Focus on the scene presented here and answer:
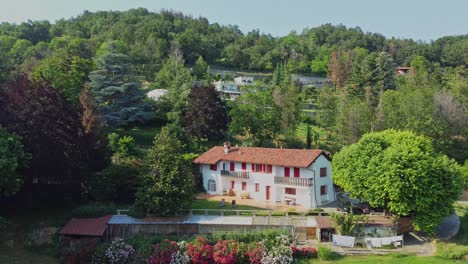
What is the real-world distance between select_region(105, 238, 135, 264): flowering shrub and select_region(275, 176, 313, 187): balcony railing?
15.9m

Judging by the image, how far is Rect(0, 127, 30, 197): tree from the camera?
30203 millimetres

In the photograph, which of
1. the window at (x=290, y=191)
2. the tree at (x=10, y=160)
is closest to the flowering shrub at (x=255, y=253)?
the window at (x=290, y=191)

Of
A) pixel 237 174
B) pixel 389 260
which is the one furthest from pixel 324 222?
pixel 237 174

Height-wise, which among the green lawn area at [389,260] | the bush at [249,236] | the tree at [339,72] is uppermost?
the tree at [339,72]

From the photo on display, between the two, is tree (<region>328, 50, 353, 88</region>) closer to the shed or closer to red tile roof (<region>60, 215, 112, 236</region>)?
the shed

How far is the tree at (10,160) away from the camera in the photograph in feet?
99.1

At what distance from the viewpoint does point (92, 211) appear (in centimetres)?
3516

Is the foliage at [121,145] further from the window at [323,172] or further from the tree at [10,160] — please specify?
the window at [323,172]

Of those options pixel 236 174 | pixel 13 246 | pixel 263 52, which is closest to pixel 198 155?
pixel 236 174

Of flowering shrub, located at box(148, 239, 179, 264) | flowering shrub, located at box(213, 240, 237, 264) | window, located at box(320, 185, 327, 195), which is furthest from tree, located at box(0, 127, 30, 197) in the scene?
window, located at box(320, 185, 327, 195)

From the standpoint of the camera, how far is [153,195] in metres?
34.7

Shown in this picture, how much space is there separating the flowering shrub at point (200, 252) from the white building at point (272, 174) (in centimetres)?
1311

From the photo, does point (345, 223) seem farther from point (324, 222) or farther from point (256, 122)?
point (256, 122)

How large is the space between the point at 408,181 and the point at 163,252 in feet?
60.2
